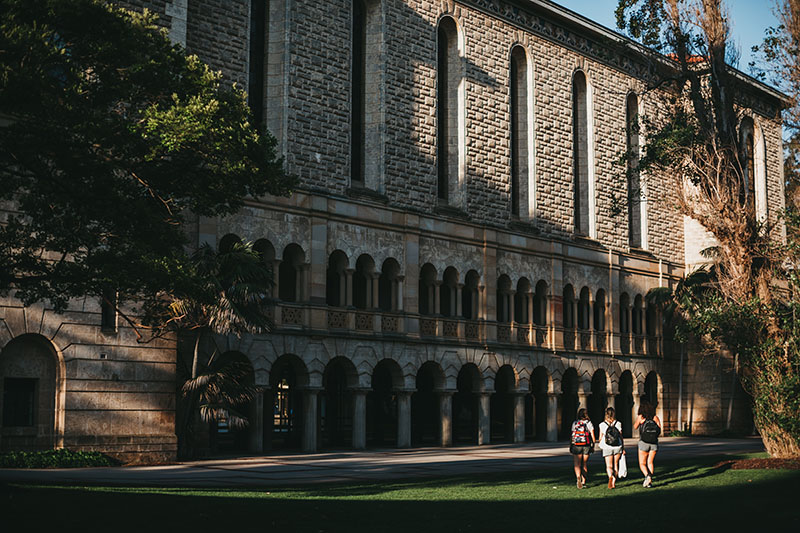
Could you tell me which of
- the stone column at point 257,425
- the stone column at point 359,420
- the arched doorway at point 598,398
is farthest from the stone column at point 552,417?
the stone column at point 257,425

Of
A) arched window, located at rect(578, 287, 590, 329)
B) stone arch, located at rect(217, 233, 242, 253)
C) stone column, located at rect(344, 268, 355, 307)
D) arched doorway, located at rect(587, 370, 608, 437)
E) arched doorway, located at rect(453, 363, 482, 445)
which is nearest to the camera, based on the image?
stone arch, located at rect(217, 233, 242, 253)

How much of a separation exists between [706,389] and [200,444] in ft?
98.2

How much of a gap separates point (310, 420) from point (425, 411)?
300 inches

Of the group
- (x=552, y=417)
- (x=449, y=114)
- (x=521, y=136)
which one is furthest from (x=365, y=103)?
(x=552, y=417)

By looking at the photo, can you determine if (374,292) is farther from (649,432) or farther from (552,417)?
(649,432)

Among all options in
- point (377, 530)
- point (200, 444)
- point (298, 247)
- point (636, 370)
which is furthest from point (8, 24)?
point (636, 370)

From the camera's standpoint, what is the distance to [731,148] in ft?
91.7

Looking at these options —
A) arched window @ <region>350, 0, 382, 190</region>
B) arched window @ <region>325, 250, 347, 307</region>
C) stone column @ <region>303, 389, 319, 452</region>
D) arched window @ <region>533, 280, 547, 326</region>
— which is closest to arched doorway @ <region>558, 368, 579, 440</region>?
arched window @ <region>533, 280, 547, 326</region>

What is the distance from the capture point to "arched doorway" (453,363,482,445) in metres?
39.4

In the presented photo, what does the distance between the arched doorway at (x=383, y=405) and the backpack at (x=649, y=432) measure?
1596 centimetres

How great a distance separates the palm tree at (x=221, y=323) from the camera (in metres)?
26.2

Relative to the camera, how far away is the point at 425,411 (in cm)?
3900

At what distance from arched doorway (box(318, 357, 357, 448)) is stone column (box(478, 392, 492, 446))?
19.8 ft

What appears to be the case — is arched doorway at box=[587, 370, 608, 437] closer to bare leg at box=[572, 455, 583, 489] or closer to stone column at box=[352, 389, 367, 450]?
stone column at box=[352, 389, 367, 450]
